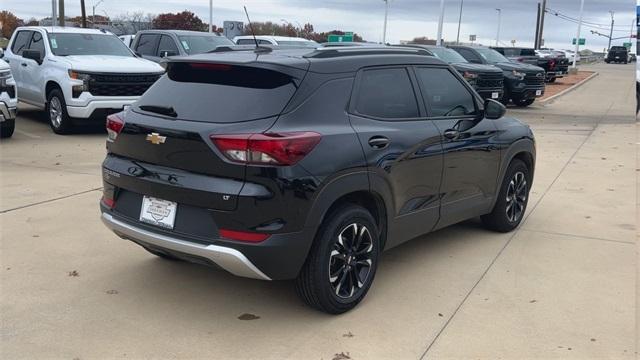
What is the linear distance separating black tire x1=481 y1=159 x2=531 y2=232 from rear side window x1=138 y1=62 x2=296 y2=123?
2.79 m

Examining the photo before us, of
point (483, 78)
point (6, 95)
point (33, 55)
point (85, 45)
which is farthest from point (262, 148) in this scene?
point (483, 78)

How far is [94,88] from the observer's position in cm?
1050

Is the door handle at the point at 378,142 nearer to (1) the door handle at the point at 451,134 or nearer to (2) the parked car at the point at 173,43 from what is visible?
(1) the door handle at the point at 451,134

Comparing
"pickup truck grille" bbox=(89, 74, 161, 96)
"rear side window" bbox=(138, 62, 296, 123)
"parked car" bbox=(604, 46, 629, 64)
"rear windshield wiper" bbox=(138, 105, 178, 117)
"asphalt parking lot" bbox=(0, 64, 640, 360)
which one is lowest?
"asphalt parking lot" bbox=(0, 64, 640, 360)

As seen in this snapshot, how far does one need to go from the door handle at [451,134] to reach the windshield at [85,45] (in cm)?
884

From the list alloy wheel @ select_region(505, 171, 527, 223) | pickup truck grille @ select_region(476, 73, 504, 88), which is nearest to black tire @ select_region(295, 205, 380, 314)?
alloy wheel @ select_region(505, 171, 527, 223)

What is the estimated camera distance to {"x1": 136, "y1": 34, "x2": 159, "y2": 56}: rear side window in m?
14.5

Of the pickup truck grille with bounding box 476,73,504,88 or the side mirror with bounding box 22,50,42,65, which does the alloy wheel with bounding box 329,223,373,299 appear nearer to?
the side mirror with bounding box 22,50,42,65

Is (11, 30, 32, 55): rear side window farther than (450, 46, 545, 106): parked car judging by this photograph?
No

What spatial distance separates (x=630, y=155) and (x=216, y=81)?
28.9ft

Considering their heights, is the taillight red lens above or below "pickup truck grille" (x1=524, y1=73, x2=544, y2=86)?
below

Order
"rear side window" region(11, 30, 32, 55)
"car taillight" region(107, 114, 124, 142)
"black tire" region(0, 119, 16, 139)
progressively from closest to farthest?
"car taillight" region(107, 114, 124, 142), "black tire" region(0, 119, 16, 139), "rear side window" region(11, 30, 32, 55)

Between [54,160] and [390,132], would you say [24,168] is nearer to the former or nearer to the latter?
[54,160]

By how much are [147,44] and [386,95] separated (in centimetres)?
1161
